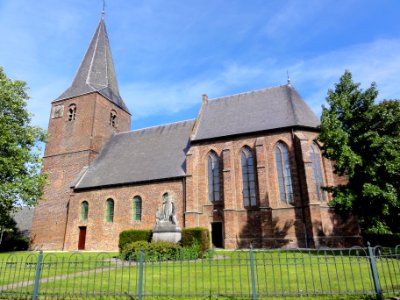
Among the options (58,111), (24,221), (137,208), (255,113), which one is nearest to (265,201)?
(255,113)

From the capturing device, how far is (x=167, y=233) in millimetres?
16219

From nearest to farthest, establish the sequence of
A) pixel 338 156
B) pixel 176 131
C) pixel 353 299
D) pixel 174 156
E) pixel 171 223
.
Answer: pixel 353 299
pixel 338 156
pixel 171 223
pixel 174 156
pixel 176 131

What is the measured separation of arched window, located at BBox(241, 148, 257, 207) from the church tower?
15.4m

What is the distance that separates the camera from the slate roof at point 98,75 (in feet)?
103

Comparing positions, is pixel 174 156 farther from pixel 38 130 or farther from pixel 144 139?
pixel 38 130

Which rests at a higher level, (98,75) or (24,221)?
(98,75)

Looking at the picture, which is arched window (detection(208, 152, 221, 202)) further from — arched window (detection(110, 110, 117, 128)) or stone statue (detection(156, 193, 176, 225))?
arched window (detection(110, 110, 117, 128))

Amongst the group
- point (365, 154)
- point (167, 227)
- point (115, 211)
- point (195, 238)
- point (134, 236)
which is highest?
point (365, 154)

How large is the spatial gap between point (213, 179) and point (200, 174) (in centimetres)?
111

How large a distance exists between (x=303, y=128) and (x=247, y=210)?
7.38 metres

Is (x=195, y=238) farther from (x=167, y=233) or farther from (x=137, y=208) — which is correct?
(x=137, y=208)

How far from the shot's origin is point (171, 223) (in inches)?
652

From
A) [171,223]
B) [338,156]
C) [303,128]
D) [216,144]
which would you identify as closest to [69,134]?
[216,144]

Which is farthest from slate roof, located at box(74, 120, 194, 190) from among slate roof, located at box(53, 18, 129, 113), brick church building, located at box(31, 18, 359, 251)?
slate roof, located at box(53, 18, 129, 113)
